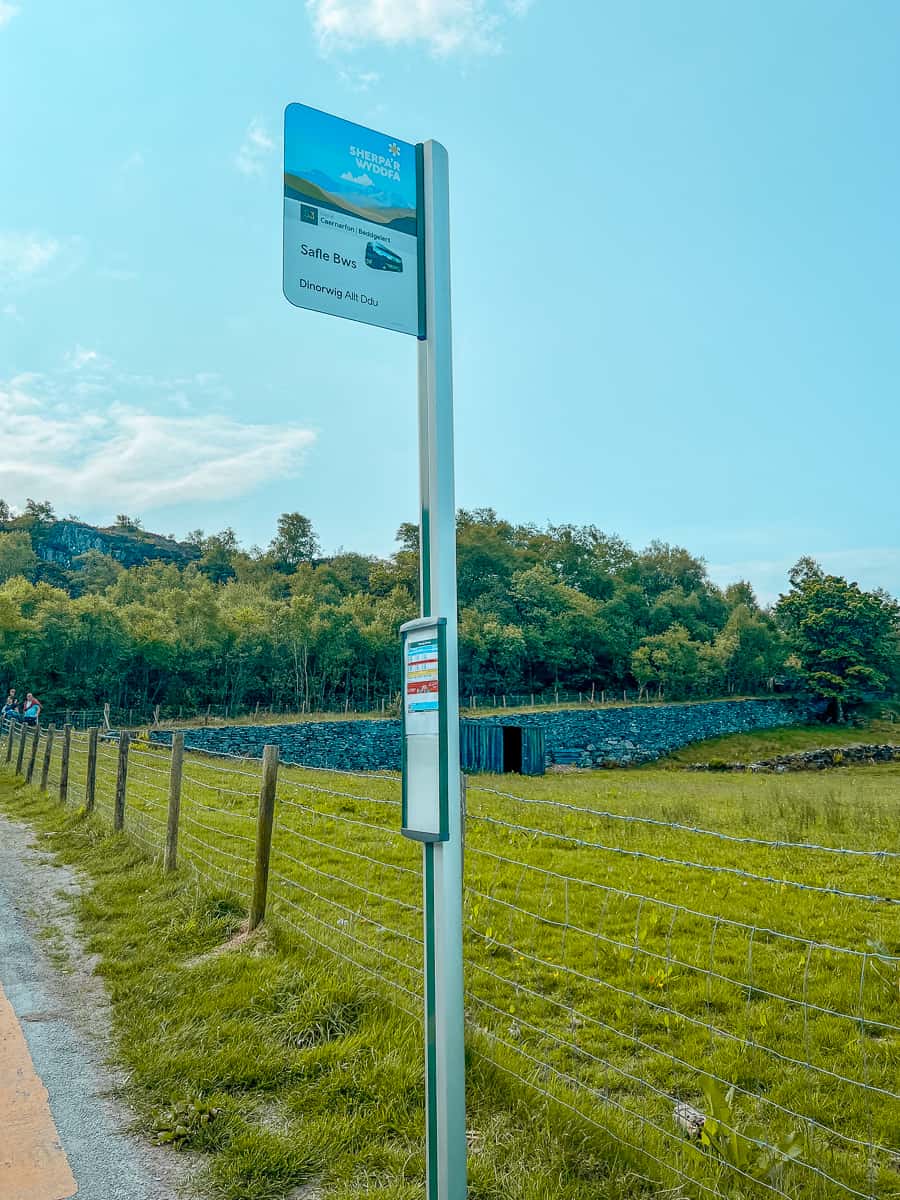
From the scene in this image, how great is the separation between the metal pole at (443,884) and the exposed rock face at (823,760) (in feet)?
110

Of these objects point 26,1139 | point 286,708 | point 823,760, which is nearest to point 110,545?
point 286,708

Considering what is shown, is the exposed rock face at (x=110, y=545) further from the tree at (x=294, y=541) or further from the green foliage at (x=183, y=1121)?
the green foliage at (x=183, y=1121)

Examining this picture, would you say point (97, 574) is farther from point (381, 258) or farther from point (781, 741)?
point (381, 258)

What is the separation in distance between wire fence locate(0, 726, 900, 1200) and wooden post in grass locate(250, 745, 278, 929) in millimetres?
238

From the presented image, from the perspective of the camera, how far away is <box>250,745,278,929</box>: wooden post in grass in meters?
5.39

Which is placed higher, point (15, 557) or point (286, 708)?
point (15, 557)

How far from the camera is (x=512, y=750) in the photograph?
29.4 meters

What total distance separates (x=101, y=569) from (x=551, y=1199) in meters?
93.9

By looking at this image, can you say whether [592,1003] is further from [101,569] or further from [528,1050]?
[101,569]

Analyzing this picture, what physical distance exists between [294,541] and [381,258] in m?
102

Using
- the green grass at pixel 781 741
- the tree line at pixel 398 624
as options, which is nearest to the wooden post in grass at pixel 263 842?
the green grass at pixel 781 741

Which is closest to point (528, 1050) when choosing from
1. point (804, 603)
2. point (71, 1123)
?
Result: point (71, 1123)

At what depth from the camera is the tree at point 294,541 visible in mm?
102250

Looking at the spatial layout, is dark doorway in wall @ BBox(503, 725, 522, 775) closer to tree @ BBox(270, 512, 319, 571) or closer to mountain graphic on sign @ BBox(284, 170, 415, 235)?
mountain graphic on sign @ BBox(284, 170, 415, 235)
